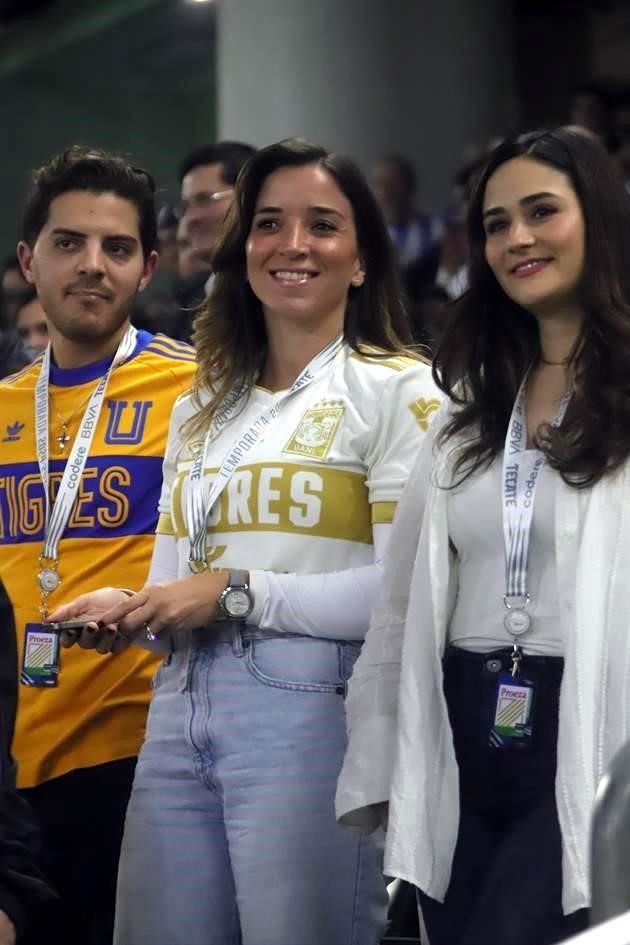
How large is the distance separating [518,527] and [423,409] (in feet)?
1.91

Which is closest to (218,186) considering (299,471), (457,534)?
(299,471)

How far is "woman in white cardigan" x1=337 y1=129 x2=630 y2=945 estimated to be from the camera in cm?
283

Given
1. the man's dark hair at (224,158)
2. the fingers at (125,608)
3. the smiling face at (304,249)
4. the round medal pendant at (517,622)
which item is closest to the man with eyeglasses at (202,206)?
the man's dark hair at (224,158)

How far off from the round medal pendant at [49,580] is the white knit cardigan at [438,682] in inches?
36.6

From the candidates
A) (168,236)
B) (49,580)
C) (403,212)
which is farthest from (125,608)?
(403,212)

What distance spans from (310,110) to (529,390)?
277 inches

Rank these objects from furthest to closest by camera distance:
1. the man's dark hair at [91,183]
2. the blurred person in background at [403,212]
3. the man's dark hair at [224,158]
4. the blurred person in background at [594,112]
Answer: the blurred person in background at [403,212]
the blurred person in background at [594,112]
the man's dark hair at [224,158]
the man's dark hair at [91,183]

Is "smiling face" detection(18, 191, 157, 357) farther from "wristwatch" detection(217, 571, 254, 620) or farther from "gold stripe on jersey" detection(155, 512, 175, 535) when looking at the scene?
"wristwatch" detection(217, 571, 254, 620)

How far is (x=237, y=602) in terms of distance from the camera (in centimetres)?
333

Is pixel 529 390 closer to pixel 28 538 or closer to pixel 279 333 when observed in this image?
pixel 279 333

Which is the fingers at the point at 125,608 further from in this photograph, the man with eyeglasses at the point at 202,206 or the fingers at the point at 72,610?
the man with eyeglasses at the point at 202,206

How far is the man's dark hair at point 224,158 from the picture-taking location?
5.09 metres

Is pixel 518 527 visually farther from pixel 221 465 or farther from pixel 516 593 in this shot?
pixel 221 465

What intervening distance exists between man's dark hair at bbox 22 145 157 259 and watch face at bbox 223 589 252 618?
128 cm
